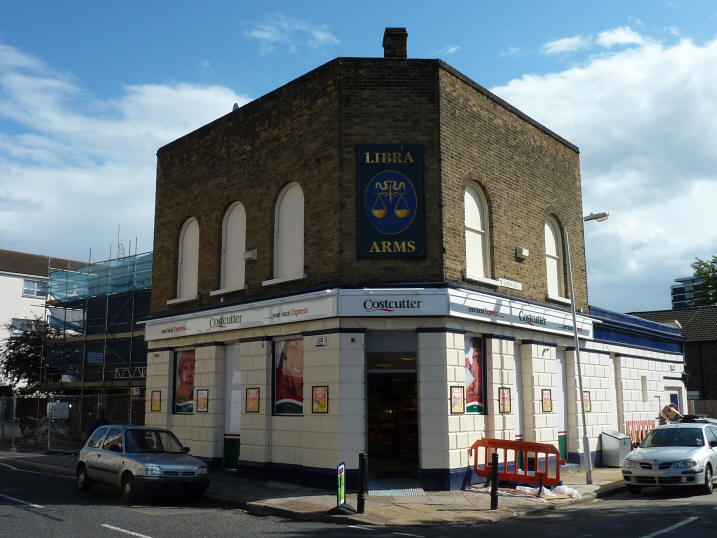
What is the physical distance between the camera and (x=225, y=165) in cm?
1855

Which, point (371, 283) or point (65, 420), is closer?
point (371, 283)

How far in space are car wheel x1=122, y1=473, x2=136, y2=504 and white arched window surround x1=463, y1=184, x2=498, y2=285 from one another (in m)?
8.78

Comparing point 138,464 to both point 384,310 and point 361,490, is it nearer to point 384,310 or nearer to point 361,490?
point 361,490

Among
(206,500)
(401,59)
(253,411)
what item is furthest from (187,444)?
(401,59)

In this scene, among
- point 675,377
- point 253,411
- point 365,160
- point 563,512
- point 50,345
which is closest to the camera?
point 563,512

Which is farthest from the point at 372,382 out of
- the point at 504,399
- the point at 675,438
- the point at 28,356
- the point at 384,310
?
the point at 28,356

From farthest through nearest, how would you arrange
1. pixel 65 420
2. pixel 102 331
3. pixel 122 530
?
pixel 102 331, pixel 65 420, pixel 122 530

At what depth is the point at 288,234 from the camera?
1656 cm

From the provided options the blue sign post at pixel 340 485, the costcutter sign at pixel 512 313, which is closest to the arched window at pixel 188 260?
the costcutter sign at pixel 512 313

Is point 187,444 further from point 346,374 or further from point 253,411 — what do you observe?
point 346,374

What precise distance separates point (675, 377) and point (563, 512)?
55.1ft

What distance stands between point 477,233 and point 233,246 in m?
6.78

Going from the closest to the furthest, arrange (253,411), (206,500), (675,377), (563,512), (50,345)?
1. (563,512)
2. (206,500)
3. (253,411)
4. (675,377)
5. (50,345)

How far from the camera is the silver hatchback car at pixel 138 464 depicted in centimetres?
1288
